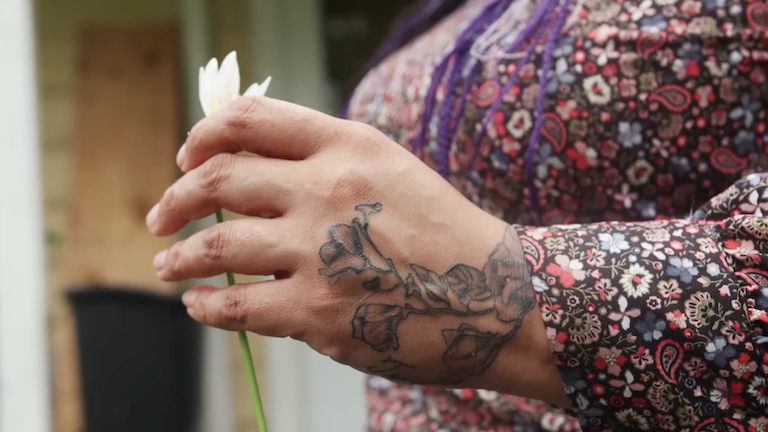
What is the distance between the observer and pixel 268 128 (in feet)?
1.76

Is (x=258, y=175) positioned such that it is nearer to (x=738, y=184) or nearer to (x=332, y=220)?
(x=332, y=220)

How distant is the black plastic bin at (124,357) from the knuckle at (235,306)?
155 cm

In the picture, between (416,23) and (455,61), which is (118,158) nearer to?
(416,23)

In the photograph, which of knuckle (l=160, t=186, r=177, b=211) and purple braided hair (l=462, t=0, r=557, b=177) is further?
purple braided hair (l=462, t=0, r=557, b=177)

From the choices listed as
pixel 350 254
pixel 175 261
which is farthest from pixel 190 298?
pixel 350 254

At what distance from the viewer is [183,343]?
2055 mm

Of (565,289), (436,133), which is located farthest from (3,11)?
(565,289)

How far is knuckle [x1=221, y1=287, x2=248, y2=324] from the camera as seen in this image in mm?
535

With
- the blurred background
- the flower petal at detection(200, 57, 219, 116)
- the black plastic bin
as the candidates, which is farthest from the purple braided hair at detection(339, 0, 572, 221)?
the blurred background

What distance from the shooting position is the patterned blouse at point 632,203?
0.56 metres

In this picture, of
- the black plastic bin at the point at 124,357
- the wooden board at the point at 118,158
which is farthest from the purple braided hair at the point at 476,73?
the wooden board at the point at 118,158

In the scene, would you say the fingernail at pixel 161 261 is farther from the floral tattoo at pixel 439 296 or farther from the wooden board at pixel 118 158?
the wooden board at pixel 118 158

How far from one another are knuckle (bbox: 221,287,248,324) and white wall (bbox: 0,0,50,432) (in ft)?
2.80

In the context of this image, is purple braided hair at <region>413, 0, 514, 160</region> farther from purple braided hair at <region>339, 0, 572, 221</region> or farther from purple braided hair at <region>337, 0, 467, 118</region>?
purple braided hair at <region>337, 0, 467, 118</region>
